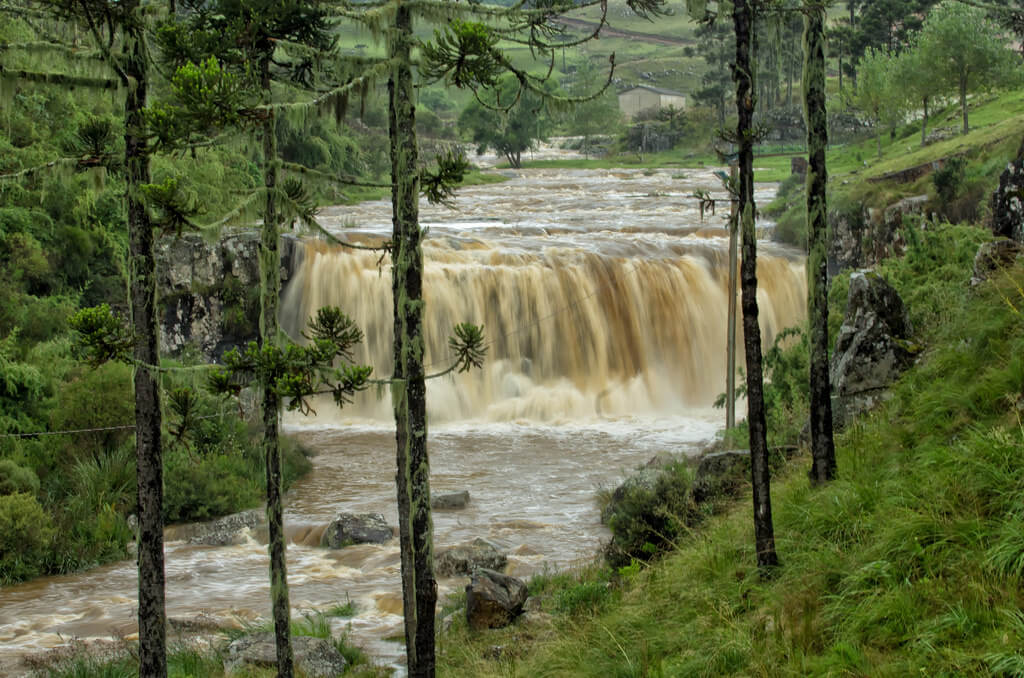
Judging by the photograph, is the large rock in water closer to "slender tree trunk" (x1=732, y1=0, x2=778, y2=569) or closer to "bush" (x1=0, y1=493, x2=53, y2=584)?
"slender tree trunk" (x1=732, y1=0, x2=778, y2=569)

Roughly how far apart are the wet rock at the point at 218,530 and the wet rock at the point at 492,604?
829 cm

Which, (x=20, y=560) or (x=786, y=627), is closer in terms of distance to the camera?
(x=786, y=627)

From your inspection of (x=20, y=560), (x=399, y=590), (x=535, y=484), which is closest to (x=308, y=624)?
(x=399, y=590)

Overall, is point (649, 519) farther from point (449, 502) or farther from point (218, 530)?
point (218, 530)

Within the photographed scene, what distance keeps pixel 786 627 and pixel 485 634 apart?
6.47 m

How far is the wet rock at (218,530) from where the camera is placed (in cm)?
2184

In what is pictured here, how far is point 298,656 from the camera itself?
14414 millimetres

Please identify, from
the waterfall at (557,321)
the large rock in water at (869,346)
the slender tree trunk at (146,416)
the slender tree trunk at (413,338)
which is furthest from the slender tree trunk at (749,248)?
the waterfall at (557,321)

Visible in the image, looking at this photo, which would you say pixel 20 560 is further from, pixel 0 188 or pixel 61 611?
pixel 0 188

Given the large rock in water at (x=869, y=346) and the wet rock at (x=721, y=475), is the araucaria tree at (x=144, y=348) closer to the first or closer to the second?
the wet rock at (x=721, y=475)

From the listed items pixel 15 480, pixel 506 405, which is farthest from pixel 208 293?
pixel 15 480

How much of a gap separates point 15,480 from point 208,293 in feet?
35.6

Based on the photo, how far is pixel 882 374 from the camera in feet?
48.2

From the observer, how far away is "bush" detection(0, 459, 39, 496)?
70.2 feet
